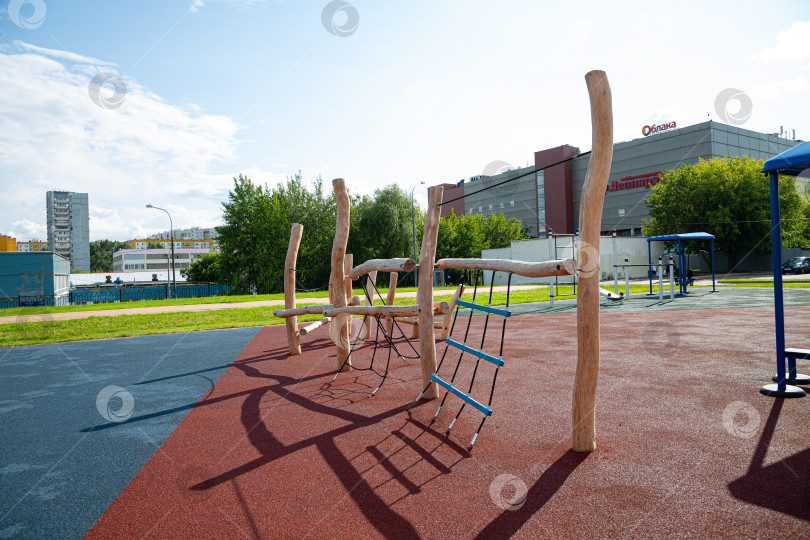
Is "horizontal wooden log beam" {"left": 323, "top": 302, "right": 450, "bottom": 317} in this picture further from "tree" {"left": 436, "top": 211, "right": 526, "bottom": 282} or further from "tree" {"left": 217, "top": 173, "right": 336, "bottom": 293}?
"tree" {"left": 436, "top": 211, "right": 526, "bottom": 282}

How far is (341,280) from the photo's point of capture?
7.04 metres

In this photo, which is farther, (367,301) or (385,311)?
(367,301)

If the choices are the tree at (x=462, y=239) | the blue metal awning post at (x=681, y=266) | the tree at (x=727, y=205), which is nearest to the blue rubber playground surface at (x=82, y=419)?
the blue metal awning post at (x=681, y=266)

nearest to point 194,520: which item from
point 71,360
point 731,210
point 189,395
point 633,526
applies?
point 633,526

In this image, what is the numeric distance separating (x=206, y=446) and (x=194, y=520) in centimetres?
137

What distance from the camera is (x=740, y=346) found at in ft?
25.7

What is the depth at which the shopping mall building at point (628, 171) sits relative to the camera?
163 feet

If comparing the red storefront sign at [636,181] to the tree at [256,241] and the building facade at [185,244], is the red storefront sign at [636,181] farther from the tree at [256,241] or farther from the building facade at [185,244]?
the building facade at [185,244]

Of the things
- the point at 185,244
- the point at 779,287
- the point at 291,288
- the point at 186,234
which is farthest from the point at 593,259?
the point at 186,234

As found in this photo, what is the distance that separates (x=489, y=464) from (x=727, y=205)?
137ft

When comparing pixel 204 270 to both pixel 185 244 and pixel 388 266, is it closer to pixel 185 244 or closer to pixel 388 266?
pixel 185 244

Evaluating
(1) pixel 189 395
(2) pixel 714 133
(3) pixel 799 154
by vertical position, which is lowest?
(1) pixel 189 395

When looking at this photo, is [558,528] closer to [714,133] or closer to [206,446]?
[206,446]

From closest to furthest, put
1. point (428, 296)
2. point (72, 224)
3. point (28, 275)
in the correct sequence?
point (428, 296), point (28, 275), point (72, 224)
